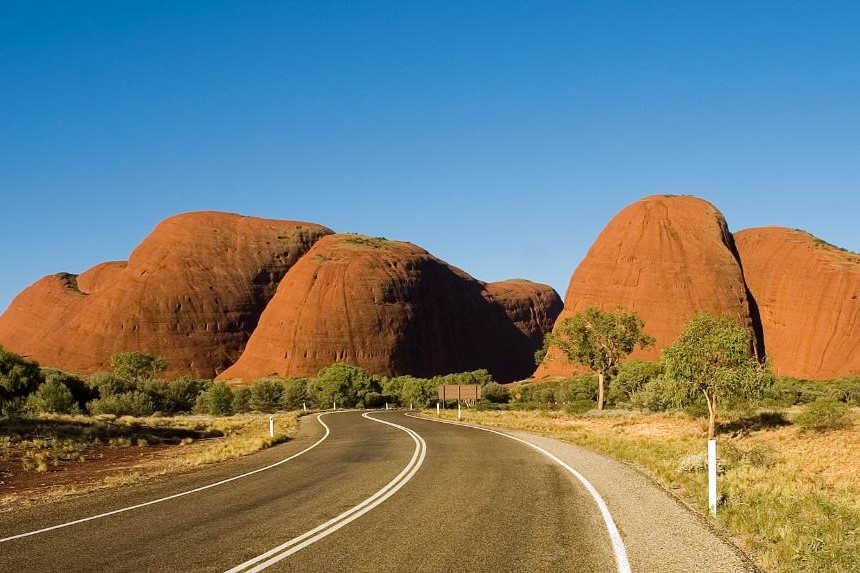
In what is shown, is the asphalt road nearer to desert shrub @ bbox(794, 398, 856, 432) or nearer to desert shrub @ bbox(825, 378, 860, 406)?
desert shrub @ bbox(794, 398, 856, 432)

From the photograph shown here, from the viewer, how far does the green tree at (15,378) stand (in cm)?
4169

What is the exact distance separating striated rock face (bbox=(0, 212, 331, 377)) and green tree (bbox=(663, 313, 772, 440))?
9252 centimetres

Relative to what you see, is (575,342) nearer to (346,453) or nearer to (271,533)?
(346,453)

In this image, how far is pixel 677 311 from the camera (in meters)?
97.5

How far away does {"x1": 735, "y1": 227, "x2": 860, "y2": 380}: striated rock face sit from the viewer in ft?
304

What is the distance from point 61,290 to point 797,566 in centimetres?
15243

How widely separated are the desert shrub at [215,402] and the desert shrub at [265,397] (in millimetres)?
4001

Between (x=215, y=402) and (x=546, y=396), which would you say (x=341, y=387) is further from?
(x=546, y=396)

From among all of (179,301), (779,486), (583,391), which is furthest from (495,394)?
(179,301)

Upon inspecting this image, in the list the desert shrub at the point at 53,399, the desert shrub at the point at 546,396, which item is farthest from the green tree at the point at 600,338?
the desert shrub at the point at 53,399

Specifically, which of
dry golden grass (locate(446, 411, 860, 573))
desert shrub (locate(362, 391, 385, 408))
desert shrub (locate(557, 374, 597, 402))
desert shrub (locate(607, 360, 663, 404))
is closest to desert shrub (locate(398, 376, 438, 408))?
desert shrub (locate(362, 391, 385, 408))

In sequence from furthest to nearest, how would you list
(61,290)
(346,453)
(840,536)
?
(61,290), (346,453), (840,536)

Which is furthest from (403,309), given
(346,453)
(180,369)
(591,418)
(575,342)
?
(346,453)

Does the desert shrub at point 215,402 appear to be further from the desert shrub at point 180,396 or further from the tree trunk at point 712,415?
the tree trunk at point 712,415
